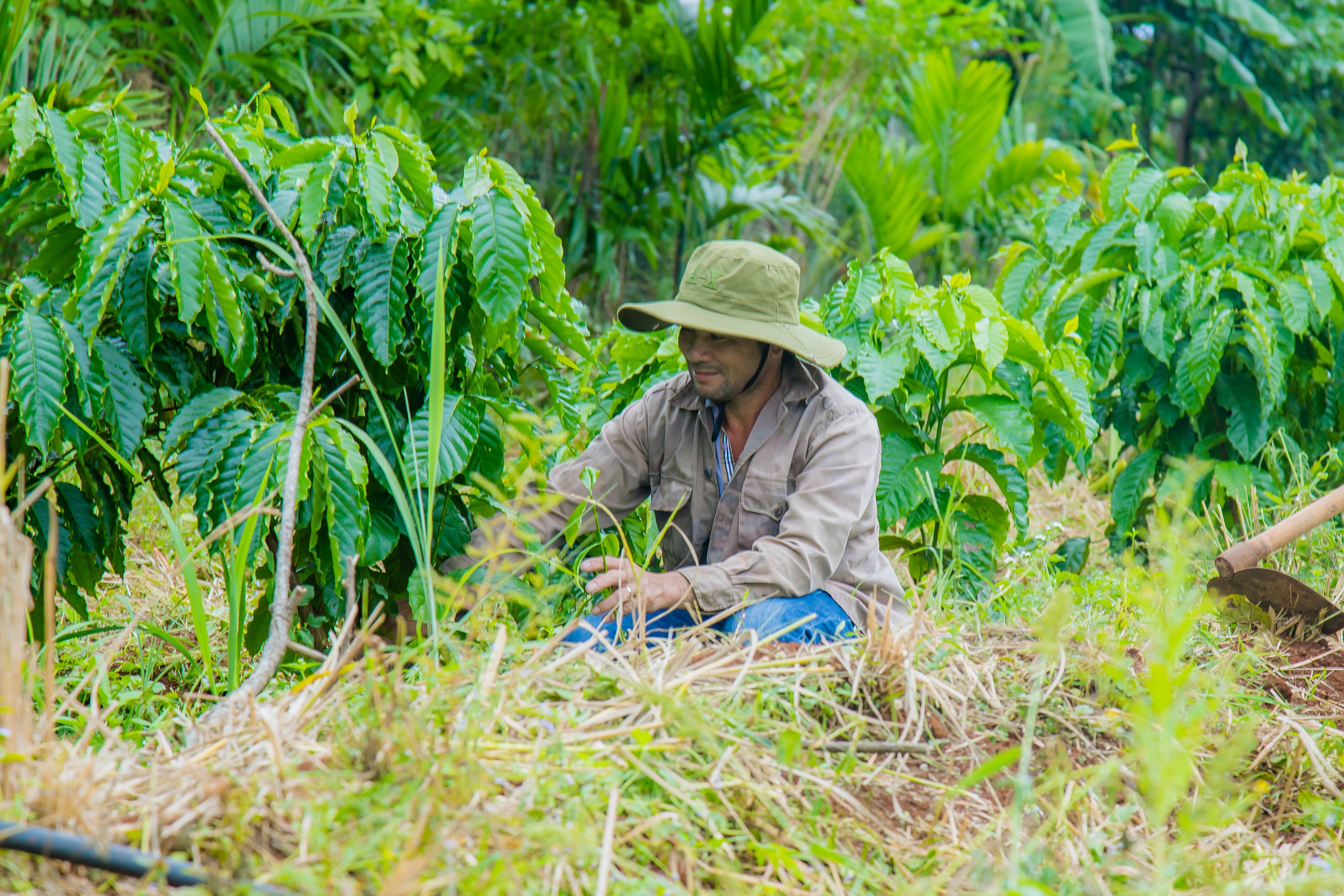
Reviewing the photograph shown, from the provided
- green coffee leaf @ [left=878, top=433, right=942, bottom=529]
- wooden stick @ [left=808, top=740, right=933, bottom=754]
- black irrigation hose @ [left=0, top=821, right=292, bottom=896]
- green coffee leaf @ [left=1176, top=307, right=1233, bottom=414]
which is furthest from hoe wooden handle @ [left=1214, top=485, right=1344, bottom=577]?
black irrigation hose @ [left=0, top=821, right=292, bottom=896]

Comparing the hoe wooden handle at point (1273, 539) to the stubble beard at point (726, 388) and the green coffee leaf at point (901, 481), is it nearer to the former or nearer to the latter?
the green coffee leaf at point (901, 481)

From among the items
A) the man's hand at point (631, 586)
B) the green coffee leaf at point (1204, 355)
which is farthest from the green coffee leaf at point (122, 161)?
the green coffee leaf at point (1204, 355)

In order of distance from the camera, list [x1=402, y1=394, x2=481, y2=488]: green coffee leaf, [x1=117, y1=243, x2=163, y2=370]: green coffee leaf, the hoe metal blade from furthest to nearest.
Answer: the hoe metal blade
[x1=402, y1=394, x2=481, y2=488]: green coffee leaf
[x1=117, y1=243, x2=163, y2=370]: green coffee leaf

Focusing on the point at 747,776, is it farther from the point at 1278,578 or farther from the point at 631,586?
the point at 1278,578

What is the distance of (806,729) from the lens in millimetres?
1702

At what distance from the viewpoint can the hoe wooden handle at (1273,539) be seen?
273cm

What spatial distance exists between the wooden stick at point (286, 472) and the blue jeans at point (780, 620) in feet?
2.21

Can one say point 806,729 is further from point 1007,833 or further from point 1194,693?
point 1194,693

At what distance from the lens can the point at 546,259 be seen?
212 centimetres

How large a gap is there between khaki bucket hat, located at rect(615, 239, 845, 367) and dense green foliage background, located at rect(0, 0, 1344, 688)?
28cm

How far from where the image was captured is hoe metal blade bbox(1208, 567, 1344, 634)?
8.77 feet

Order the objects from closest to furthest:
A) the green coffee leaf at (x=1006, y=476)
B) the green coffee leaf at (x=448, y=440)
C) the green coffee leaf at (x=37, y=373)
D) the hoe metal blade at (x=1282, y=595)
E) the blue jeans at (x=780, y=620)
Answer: the green coffee leaf at (x=37, y=373)
the green coffee leaf at (x=448, y=440)
the blue jeans at (x=780, y=620)
the hoe metal blade at (x=1282, y=595)
the green coffee leaf at (x=1006, y=476)

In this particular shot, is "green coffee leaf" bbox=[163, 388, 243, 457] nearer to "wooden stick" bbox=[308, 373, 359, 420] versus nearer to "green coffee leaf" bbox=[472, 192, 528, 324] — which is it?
"wooden stick" bbox=[308, 373, 359, 420]

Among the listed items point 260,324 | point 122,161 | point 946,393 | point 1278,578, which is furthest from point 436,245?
point 1278,578
